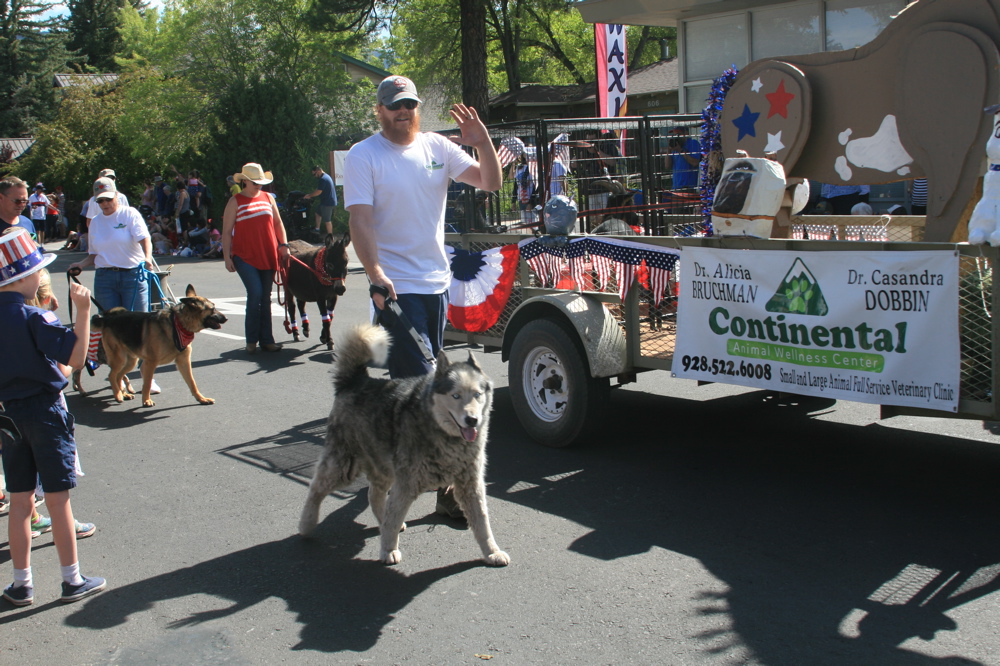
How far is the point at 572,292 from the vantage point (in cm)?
635

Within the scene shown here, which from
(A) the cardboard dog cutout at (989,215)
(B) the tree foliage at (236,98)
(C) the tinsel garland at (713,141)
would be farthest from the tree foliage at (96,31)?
(A) the cardboard dog cutout at (989,215)

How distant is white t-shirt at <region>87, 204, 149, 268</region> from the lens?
8.84 metres

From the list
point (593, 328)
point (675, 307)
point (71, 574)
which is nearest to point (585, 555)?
point (593, 328)

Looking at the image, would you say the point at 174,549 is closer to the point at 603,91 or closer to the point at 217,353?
the point at 217,353

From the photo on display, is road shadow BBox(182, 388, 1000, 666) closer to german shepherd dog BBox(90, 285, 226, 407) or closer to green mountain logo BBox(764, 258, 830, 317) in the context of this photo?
green mountain logo BBox(764, 258, 830, 317)

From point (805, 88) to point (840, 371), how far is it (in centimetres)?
257

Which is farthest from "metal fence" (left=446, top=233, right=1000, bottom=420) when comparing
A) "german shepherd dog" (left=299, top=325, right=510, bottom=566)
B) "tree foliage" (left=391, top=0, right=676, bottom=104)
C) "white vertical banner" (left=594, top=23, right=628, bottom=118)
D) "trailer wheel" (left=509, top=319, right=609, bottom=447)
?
"tree foliage" (left=391, top=0, right=676, bottom=104)

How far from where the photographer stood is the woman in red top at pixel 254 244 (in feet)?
34.5

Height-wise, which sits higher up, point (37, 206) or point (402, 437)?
point (37, 206)

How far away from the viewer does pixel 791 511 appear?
5.08 m

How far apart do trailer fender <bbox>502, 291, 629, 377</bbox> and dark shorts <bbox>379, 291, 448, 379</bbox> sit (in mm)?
1174

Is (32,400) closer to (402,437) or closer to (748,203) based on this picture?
(402,437)

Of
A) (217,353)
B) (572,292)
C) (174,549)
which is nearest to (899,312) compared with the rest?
(572,292)

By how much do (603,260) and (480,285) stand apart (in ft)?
4.14
